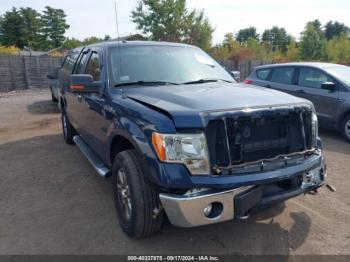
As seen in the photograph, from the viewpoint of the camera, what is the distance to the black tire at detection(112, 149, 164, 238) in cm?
273

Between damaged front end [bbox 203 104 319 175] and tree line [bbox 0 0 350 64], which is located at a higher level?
tree line [bbox 0 0 350 64]

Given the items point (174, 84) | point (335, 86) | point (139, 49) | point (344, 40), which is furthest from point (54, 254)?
point (344, 40)

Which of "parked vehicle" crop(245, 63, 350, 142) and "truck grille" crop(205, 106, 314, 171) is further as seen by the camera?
"parked vehicle" crop(245, 63, 350, 142)

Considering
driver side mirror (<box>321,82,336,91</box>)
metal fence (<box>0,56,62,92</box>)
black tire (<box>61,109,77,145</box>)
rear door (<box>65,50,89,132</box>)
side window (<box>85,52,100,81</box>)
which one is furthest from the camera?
metal fence (<box>0,56,62,92</box>)

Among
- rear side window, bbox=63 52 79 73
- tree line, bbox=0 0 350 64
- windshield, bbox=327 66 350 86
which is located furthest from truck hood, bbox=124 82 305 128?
tree line, bbox=0 0 350 64

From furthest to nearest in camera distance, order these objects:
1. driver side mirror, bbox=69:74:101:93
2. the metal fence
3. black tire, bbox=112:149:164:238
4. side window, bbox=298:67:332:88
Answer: the metal fence
side window, bbox=298:67:332:88
driver side mirror, bbox=69:74:101:93
black tire, bbox=112:149:164:238

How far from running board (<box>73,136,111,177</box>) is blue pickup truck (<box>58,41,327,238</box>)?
0.16 ft

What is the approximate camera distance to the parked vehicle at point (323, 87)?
21.6 feet

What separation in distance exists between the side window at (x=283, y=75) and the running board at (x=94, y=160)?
16.9ft

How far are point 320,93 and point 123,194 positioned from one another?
18.1ft

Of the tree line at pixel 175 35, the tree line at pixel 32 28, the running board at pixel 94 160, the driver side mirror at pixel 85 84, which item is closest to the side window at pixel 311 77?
the running board at pixel 94 160

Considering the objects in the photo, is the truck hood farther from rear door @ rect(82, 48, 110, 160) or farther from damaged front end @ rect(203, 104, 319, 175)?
rear door @ rect(82, 48, 110, 160)

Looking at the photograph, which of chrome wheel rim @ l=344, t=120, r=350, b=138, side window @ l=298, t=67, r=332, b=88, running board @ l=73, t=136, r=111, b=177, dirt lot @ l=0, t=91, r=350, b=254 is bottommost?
dirt lot @ l=0, t=91, r=350, b=254

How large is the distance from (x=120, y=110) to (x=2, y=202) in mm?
2068
